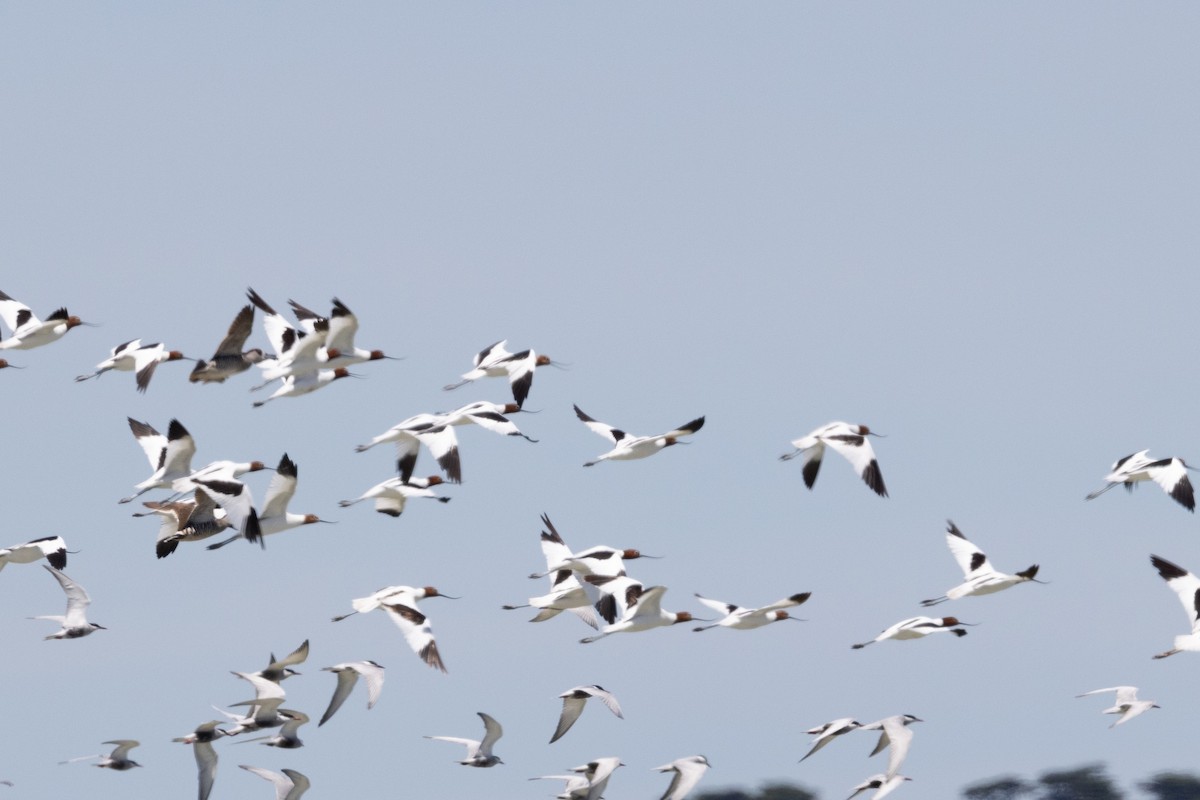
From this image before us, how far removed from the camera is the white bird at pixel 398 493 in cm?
3903

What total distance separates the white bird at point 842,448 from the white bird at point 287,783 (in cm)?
951

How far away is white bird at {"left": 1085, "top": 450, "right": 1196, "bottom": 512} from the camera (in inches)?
1527

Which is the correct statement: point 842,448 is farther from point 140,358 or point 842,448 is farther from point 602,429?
point 140,358

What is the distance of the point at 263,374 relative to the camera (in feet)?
119

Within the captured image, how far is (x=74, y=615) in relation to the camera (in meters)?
38.4

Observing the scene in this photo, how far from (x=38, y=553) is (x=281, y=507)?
5.54m

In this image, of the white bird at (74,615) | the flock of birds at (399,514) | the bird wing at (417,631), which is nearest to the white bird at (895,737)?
the flock of birds at (399,514)

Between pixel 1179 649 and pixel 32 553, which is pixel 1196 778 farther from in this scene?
pixel 32 553

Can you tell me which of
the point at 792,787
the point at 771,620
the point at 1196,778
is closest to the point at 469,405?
the point at 771,620

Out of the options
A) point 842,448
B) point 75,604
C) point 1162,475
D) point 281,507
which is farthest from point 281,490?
point 1162,475

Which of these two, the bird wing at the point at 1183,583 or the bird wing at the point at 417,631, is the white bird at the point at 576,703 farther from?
the bird wing at the point at 1183,583

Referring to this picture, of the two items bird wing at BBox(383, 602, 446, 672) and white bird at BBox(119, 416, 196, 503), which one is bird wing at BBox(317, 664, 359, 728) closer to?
bird wing at BBox(383, 602, 446, 672)

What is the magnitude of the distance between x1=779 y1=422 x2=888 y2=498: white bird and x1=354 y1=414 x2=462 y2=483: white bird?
18.2ft

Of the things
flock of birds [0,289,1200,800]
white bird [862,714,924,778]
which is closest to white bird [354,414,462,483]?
flock of birds [0,289,1200,800]
